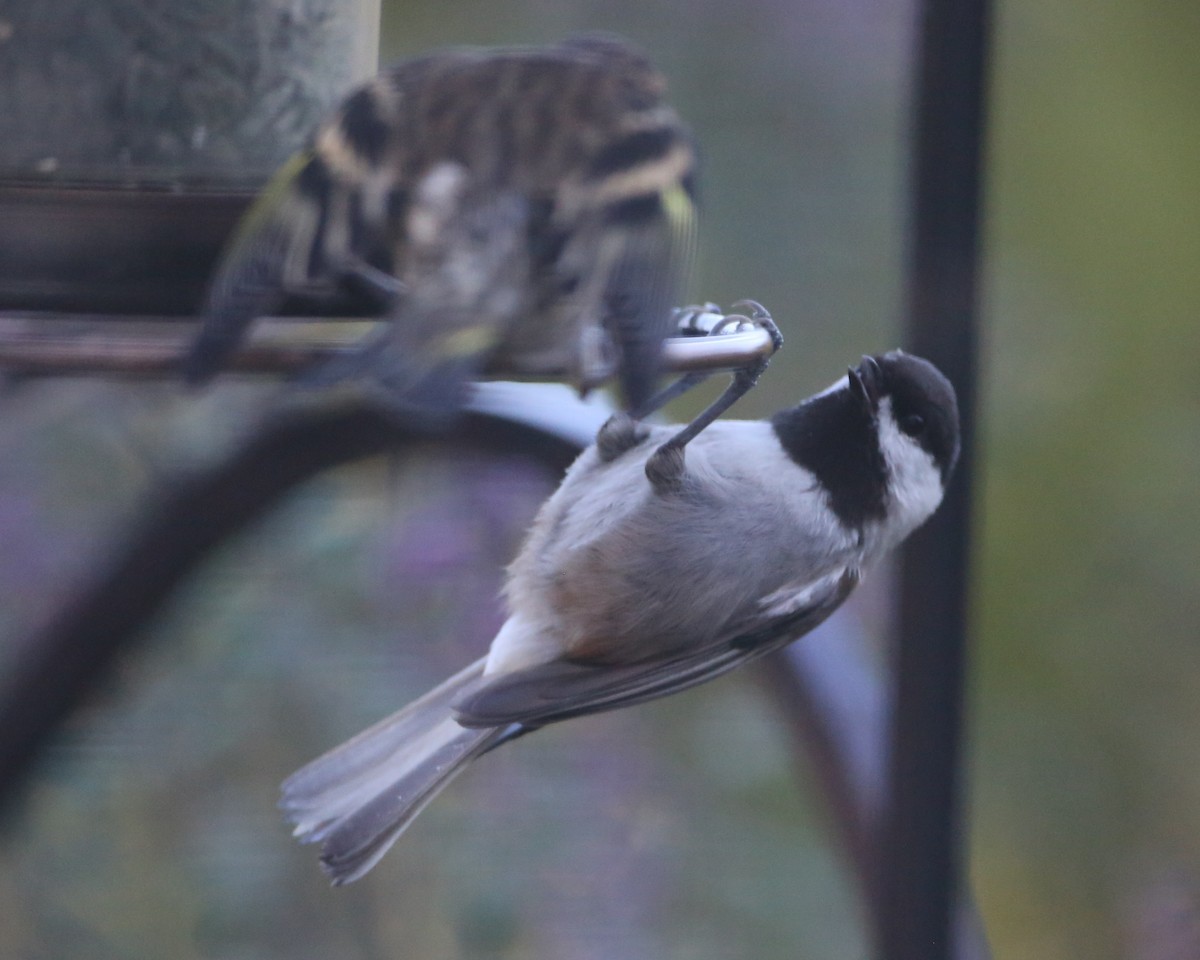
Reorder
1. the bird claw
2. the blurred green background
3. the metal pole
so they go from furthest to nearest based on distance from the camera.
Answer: the blurred green background → the bird claw → the metal pole

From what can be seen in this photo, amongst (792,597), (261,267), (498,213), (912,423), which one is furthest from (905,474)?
(261,267)

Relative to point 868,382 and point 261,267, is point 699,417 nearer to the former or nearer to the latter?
point 868,382

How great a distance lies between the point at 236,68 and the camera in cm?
126

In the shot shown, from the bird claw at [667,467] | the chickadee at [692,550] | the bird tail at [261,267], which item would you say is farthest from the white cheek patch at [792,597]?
the bird tail at [261,267]

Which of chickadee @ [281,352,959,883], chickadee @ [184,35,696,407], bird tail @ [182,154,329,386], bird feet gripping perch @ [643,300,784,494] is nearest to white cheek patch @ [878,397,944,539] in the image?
chickadee @ [281,352,959,883]

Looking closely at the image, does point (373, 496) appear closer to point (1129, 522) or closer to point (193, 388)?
point (193, 388)

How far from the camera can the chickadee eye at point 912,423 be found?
4.43 feet

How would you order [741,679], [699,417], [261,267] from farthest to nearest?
[741,679] < [699,417] < [261,267]

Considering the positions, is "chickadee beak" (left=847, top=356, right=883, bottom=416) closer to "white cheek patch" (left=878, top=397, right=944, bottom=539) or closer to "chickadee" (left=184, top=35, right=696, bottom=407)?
"white cheek patch" (left=878, top=397, right=944, bottom=539)

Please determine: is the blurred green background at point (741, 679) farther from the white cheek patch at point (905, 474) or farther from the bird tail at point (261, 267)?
the bird tail at point (261, 267)

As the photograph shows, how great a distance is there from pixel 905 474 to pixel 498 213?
21.6 inches

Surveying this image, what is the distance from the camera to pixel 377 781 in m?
1.36

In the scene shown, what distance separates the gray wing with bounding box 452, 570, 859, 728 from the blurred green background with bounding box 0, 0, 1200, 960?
249 mm

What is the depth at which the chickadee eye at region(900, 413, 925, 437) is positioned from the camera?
1352mm
